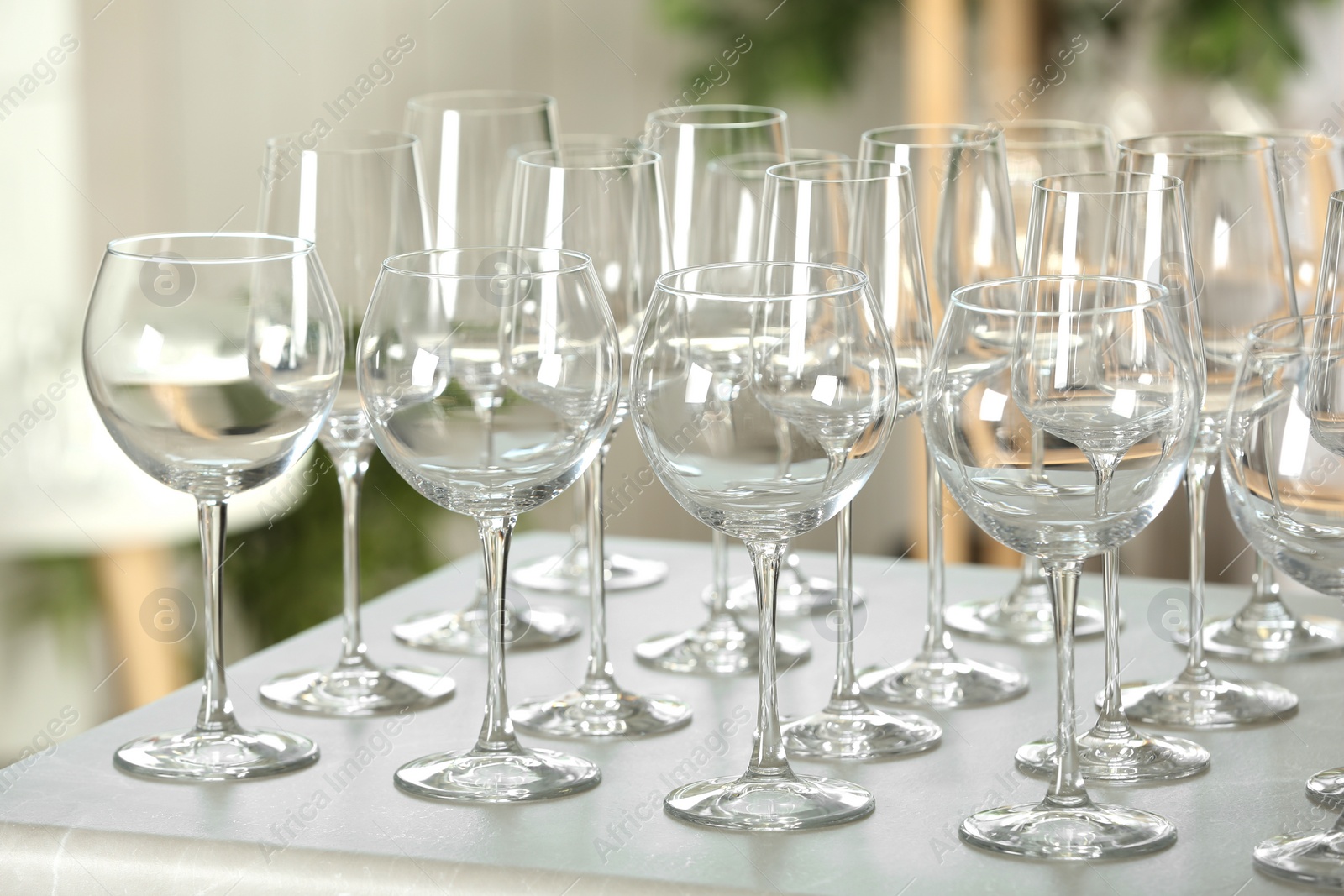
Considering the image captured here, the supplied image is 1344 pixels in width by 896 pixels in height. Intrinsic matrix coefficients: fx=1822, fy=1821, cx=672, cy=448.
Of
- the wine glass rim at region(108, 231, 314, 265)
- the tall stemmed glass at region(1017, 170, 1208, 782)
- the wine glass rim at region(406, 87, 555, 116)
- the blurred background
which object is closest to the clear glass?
the tall stemmed glass at region(1017, 170, 1208, 782)

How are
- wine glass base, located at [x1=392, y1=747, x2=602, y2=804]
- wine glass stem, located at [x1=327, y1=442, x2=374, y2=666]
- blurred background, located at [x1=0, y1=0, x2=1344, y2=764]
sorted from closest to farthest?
wine glass base, located at [x1=392, y1=747, x2=602, y2=804]
wine glass stem, located at [x1=327, y1=442, x2=374, y2=666]
blurred background, located at [x1=0, y1=0, x2=1344, y2=764]

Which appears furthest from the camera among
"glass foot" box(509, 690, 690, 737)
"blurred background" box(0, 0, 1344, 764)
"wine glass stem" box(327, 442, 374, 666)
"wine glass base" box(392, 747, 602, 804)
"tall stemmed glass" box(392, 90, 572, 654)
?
"blurred background" box(0, 0, 1344, 764)

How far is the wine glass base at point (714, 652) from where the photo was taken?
1.02 meters

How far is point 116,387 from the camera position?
0.83 metres

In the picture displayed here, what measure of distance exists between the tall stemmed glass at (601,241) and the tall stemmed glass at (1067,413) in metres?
0.27

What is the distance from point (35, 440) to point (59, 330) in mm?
180

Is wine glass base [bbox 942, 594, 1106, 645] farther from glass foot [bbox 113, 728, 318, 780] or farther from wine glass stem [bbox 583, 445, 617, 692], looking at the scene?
glass foot [bbox 113, 728, 318, 780]

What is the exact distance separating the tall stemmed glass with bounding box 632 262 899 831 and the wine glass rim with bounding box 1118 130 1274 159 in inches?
11.9

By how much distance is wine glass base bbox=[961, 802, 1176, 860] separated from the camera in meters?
0.71

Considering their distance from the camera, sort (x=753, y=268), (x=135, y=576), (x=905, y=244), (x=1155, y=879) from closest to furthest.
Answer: (x=1155, y=879), (x=753, y=268), (x=905, y=244), (x=135, y=576)

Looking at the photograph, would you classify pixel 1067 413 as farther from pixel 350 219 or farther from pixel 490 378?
pixel 350 219

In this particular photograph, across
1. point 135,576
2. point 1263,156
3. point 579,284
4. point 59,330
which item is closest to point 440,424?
point 579,284

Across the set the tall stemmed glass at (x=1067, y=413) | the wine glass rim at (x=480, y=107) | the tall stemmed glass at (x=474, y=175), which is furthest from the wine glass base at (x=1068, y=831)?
the wine glass rim at (x=480, y=107)

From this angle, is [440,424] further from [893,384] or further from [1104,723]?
[1104,723]
